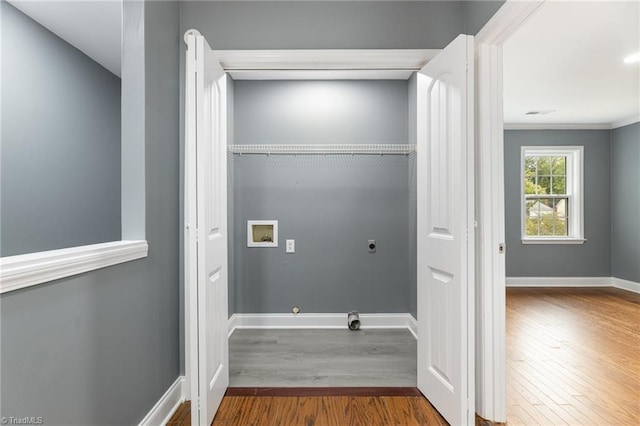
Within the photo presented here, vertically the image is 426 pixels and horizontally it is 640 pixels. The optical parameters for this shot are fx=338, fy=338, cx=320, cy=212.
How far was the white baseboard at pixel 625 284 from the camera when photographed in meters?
5.15

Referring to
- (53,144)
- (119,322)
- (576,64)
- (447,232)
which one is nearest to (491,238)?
(447,232)

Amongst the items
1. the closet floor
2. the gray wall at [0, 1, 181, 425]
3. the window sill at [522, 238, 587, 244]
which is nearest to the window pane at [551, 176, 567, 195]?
the window sill at [522, 238, 587, 244]

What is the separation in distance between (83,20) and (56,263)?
213cm

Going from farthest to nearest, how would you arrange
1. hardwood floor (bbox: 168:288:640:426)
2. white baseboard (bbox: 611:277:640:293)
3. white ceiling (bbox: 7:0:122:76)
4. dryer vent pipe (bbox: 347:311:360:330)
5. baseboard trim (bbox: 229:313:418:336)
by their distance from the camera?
1. white baseboard (bbox: 611:277:640:293)
2. baseboard trim (bbox: 229:313:418:336)
3. dryer vent pipe (bbox: 347:311:360:330)
4. white ceiling (bbox: 7:0:122:76)
5. hardwood floor (bbox: 168:288:640:426)

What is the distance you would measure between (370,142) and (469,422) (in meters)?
2.51

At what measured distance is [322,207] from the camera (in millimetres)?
3457

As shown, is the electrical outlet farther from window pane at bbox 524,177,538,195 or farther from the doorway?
window pane at bbox 524,177,538,195

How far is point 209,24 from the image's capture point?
213 centimetres

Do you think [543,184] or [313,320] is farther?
[543,184]

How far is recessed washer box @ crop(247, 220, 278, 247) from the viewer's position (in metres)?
3.45

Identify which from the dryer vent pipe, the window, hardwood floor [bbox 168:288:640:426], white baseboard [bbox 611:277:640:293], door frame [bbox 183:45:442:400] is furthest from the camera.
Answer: the window

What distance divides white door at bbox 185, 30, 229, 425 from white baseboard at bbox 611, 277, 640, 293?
20.6 feet

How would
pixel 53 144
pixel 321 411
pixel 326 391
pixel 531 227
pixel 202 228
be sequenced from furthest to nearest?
pixel 531 227 → pixel 53 144 → pixel 326 391 → pixel 321 411 → pixel 202 228

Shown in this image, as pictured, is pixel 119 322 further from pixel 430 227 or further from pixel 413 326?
pixel 413 326
